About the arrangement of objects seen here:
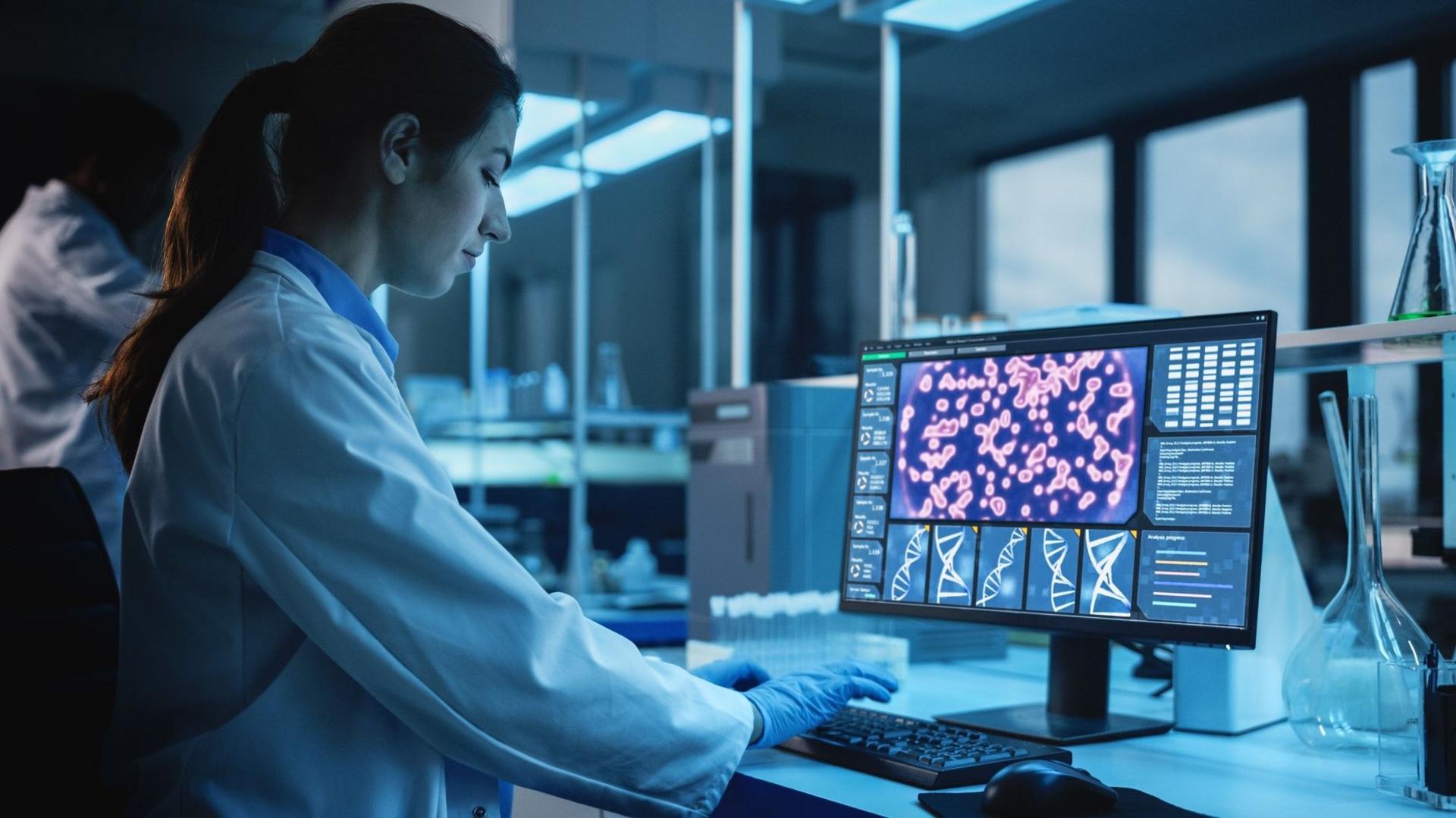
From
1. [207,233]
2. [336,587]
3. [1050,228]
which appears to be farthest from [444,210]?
[1050,228]

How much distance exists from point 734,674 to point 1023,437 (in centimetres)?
38

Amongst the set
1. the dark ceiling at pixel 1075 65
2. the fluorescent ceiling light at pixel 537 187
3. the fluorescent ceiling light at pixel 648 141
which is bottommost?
the fluorescent ceiling light at pixel 537 187

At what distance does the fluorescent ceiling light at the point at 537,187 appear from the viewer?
3.82 m

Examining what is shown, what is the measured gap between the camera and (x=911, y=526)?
1328 millimetres

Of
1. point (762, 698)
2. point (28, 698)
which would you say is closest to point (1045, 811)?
point (762, 698)

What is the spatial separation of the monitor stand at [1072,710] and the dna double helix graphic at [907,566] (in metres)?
0.13

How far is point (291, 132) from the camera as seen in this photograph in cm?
104

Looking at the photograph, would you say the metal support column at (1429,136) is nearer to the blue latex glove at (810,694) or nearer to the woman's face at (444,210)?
the blue latex glove at (810,694)

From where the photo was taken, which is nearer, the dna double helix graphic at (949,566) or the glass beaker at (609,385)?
the dna double helix graphic at (949,566)

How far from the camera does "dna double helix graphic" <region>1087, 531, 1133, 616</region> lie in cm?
114

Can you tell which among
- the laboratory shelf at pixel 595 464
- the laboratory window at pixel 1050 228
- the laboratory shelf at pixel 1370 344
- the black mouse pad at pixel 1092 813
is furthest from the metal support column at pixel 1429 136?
the black mouse pad at pixel 1092 813

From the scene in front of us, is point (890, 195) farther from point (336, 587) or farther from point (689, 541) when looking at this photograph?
point (336, 587)

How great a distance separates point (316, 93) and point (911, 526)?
0.73 metres

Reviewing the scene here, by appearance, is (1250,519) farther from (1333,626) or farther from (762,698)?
A: (762,698)
